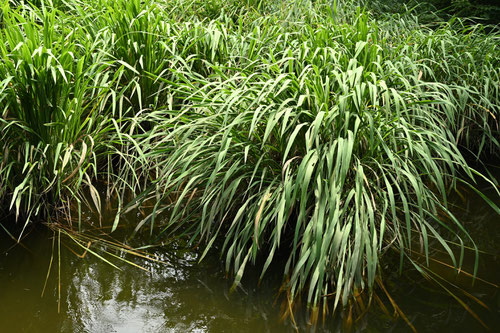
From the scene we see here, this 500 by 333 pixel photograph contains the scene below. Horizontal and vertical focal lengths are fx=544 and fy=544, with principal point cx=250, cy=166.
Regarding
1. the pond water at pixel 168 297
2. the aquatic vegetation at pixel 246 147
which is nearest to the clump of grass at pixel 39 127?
the aquatic vegetation at pixel 246 147

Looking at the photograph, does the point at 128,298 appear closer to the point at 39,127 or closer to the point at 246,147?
the point at 246,147

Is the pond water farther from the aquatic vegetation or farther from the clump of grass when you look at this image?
the clump of grass

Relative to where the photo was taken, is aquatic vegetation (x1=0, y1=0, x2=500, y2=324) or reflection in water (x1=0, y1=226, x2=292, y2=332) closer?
reflection in water (x1=0, y1=226, x2=292, y2=332)

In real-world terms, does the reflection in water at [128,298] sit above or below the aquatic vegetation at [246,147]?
below

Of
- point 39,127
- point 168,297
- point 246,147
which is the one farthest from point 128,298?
point 39,127

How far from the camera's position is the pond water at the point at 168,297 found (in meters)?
1.91

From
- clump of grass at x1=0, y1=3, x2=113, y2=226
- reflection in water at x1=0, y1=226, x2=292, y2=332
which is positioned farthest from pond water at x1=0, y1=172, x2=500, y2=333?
clump of grass at x1=0, y1=3, x2=113, y2=226

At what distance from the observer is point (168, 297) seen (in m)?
2.05

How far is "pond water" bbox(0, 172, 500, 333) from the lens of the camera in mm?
1907

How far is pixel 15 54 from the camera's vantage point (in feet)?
7.66

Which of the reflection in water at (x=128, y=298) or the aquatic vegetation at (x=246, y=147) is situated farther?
the aquatic vegetation at (x=246, y=147)

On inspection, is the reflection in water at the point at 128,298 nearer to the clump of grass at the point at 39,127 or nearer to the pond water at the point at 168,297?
the pond water at the point at 168,297

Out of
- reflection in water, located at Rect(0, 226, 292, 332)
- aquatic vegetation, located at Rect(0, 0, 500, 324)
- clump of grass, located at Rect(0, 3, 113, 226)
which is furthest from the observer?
clump of grass, located at Rect(0, 3, 113, 226)

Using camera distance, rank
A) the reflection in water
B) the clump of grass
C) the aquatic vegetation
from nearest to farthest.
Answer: the reflection in water → the aquatic vegetation → the clump of grass
